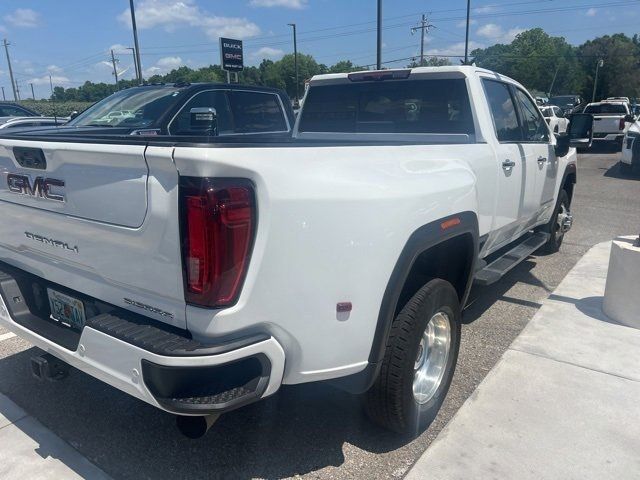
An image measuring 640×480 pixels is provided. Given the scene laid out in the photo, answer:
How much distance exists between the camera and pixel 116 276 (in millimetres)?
2150

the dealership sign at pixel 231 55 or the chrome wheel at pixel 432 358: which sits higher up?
the dealership sign at pixel 231 55

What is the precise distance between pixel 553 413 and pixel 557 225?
11.2 feet

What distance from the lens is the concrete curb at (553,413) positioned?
263 centimetres

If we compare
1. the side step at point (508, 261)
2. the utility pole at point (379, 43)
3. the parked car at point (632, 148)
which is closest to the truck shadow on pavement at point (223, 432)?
the side step at point (508, 261)

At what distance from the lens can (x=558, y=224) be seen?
599 cm

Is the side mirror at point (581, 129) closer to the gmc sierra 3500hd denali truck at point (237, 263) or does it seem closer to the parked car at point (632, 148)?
the gmc sierra 3500hd denali truck at point (237, 263)

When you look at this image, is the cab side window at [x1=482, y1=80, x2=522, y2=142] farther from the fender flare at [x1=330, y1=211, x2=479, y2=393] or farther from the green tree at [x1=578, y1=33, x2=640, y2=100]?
the green tree at [x1=578, y1=33, x2=640, y2=100]

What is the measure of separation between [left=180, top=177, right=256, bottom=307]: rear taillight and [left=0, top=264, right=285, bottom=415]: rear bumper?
187 millimetres

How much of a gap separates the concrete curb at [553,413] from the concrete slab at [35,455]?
5.48 feet

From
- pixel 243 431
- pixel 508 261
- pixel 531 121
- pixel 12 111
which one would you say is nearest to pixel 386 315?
pixel 243 431

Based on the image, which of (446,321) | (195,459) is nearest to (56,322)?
(195,459)

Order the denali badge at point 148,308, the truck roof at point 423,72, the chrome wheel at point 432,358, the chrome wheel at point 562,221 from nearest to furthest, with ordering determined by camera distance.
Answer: the denali badge at point 148,308 → the chrome wheel at point 432,358 → the truck roof at point 423,72 → the chrome wheel at point 562,221

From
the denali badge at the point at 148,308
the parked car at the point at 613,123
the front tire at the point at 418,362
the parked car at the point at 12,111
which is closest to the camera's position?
the denali badge at the point at 148,308

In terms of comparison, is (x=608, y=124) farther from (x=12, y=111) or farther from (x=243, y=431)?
(x=243, y=431)
